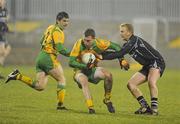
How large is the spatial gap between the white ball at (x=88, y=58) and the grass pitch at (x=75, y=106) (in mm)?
1059

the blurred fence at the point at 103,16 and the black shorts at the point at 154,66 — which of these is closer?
the black shorts at the point at 154,66

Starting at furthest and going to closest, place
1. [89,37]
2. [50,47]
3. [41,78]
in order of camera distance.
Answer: [41,78] < [50,47] < [89,37]

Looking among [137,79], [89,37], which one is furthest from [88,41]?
[137,79]

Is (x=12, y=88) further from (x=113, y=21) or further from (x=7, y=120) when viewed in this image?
(x=113, y=21)

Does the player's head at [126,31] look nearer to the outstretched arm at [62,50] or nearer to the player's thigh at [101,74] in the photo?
→ the player's thigh at [101,74]

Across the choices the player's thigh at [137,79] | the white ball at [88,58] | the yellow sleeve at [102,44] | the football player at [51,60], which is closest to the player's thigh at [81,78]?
the white ball at [88,58]

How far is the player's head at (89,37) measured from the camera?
15.0 metres

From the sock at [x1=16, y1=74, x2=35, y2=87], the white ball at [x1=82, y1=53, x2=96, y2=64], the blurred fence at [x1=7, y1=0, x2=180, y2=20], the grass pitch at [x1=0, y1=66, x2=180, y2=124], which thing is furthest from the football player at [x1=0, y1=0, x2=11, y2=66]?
the blurred fence at [x1=7, y1=0, x2=180, y2=20]

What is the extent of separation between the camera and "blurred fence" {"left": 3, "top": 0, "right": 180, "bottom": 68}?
36594 mm

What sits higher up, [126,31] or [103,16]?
[103,16]

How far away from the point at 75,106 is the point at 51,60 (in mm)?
1320

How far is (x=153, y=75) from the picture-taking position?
15.4m

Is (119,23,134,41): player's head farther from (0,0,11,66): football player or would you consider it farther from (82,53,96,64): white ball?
(0,0,11,66): football player

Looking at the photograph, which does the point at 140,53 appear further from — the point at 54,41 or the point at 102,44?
the point at 54,41
